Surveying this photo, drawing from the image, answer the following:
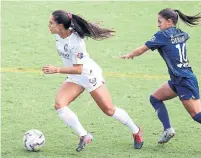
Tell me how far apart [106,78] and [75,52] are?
11.6ft

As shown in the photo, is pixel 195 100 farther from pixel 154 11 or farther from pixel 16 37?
pixel 154 11

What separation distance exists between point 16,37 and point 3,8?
2557mm

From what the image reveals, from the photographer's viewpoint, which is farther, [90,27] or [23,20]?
[23,20]

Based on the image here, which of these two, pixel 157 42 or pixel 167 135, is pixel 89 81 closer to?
pixel 157 42

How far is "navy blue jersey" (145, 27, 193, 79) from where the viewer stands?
24.1ft

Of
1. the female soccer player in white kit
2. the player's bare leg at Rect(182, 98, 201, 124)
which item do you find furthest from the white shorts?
the player's bare leg at Rect(182, 98, 201, 124)

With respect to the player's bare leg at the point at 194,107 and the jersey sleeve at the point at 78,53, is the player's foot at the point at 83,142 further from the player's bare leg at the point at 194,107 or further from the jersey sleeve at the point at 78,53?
the player's bare leg at the point at 194,107

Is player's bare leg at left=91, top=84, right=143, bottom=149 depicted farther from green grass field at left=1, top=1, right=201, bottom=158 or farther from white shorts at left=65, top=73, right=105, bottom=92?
green grass field at left=1, top=1, right=201, bottom=158

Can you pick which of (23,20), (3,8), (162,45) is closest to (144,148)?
(162,45)

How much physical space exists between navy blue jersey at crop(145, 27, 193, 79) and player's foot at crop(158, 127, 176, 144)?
29.3 inches

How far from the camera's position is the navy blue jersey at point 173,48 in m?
7.34

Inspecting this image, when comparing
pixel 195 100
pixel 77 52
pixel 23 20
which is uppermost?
pixel 77 52

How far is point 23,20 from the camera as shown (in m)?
14.8

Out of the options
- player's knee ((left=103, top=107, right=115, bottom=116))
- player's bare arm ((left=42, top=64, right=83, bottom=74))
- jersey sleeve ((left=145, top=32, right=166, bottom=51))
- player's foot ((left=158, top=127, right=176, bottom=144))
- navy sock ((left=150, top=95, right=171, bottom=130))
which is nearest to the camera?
player's bare arm ((left=42, top=64, right=83, bottom=74))
